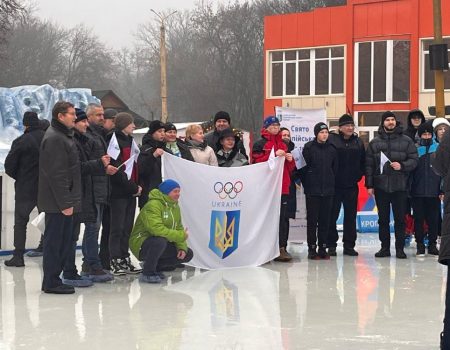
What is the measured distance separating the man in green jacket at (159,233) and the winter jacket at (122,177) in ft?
0.93

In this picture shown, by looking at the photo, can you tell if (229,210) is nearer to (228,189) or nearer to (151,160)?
(228,189)

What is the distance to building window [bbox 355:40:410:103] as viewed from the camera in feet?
143

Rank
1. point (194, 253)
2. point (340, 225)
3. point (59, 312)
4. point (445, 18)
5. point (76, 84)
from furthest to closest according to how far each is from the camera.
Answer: point (76, 84)
point (445, 18)
point (340, 225)
point (194, 253)
point (59, 312)

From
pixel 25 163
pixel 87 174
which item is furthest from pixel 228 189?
pixel 25 163

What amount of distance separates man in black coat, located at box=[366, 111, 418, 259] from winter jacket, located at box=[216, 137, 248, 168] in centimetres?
170

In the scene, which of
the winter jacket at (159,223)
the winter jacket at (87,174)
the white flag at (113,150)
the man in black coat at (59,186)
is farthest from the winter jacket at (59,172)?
the winter jacket at (159,223)

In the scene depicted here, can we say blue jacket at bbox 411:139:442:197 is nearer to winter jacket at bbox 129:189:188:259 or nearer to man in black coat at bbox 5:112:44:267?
winter jacket at bbox 129:189:188:259

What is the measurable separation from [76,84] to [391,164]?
7356cm

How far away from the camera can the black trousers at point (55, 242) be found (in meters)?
8.38

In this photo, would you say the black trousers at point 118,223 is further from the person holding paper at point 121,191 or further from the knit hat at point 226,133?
the knit hat at point 226,133

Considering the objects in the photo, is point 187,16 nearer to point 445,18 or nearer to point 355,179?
point 445,18

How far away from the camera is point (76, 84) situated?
82625mm

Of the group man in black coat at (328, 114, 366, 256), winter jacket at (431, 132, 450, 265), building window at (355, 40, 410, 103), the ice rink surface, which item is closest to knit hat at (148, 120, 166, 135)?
the ice rink surface

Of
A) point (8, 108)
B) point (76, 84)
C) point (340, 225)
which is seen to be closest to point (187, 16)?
point (76, 84)
